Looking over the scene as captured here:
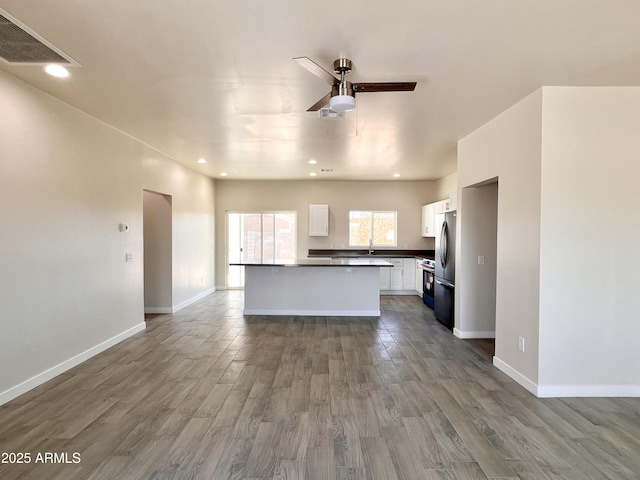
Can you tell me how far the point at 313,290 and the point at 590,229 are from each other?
3.89 m

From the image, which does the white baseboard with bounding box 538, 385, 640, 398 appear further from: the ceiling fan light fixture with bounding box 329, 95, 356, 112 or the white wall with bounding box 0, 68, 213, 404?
the white wall with bounding box 0, 68, 213, 404

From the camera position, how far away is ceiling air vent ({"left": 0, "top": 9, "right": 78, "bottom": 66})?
200 cm

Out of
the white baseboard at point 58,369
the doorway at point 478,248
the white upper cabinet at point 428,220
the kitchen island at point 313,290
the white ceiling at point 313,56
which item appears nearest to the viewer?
the white ceiling at point 313,56

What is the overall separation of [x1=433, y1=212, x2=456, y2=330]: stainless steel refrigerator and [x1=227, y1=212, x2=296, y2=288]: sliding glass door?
378cm

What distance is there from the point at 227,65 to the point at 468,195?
3438 millimetres

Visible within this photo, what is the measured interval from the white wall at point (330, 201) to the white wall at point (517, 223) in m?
4.18

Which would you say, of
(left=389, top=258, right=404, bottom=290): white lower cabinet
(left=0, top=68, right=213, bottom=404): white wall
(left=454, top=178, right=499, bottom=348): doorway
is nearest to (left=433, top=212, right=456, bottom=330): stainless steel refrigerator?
(left=454, top=178, right=499, bottom=348): doorway

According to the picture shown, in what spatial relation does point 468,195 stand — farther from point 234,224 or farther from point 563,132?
point 234,224

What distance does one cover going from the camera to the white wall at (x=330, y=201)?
8062mm

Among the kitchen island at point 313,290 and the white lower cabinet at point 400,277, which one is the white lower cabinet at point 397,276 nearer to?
the white lower cabinet at point 400,277

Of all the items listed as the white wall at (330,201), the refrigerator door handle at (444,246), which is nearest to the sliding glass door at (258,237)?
the white wall at (330,201)

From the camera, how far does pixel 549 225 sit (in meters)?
2.86

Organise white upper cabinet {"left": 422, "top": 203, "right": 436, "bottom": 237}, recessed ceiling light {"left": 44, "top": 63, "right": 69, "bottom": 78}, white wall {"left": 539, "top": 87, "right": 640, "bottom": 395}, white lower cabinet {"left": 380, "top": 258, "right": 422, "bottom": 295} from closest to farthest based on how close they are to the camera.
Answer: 1. recessed ceiling light {"left": 44, "top": 63, "right": 69, "bottom": 78}
2. white wall {"left": 539, "top": 87, "right": 640, "bottom": 395}
3. white upper cabinet {"left": 422, "top": 203, "right": 436, "bottom": 237}
4. white lower cabinet {"left": 380, "top": 258, "right": 422, "bottom": 295}

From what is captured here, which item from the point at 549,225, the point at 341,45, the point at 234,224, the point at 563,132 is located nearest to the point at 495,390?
the point at 549,225
